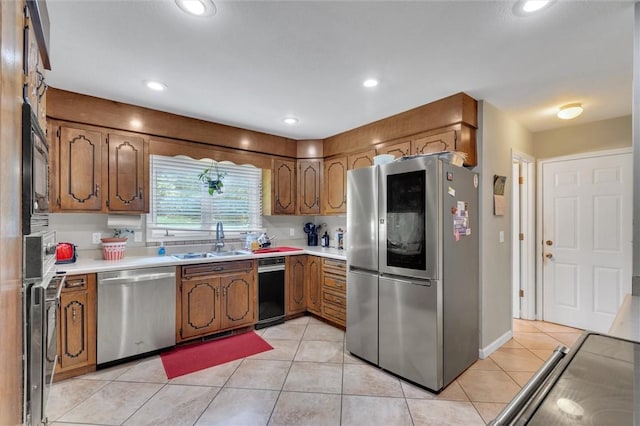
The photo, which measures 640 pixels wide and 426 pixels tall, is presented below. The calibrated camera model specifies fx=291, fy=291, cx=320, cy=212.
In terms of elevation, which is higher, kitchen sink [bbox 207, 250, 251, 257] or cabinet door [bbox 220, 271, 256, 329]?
kitchen sink [bbox 207, 250, 251, 257]

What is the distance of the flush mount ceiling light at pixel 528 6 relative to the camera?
59.2 inches

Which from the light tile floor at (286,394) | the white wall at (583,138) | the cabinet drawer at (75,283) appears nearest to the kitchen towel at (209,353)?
the light tile floor at (286,394)

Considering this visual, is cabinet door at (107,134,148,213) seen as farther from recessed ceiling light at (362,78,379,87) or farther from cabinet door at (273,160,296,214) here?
recessed ceiling light at (362,78,379,87)

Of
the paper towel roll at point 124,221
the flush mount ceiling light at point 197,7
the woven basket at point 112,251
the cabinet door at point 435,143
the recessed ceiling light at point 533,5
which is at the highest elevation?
the flush mount ceiling light at point 197,7

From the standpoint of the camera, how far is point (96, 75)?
2.31 meters

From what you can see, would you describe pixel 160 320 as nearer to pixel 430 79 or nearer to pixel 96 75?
pixel 96 75

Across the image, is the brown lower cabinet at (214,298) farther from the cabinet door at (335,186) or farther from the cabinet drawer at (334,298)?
the cabinet door at (335,186)

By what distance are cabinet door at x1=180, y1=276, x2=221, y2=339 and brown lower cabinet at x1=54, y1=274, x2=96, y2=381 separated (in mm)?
725

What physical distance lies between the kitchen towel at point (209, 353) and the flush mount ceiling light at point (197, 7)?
8.74ft

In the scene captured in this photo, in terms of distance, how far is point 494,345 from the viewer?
294cm

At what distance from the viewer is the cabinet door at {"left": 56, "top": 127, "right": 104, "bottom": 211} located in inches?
102

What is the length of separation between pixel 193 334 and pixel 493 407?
271 cm

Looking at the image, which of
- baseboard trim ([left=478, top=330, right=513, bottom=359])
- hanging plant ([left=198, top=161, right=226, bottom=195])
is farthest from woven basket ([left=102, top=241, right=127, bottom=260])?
baseboard trim ([left=478, top=330, right=513, bottom=359])

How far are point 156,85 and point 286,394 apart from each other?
8.95 ft
